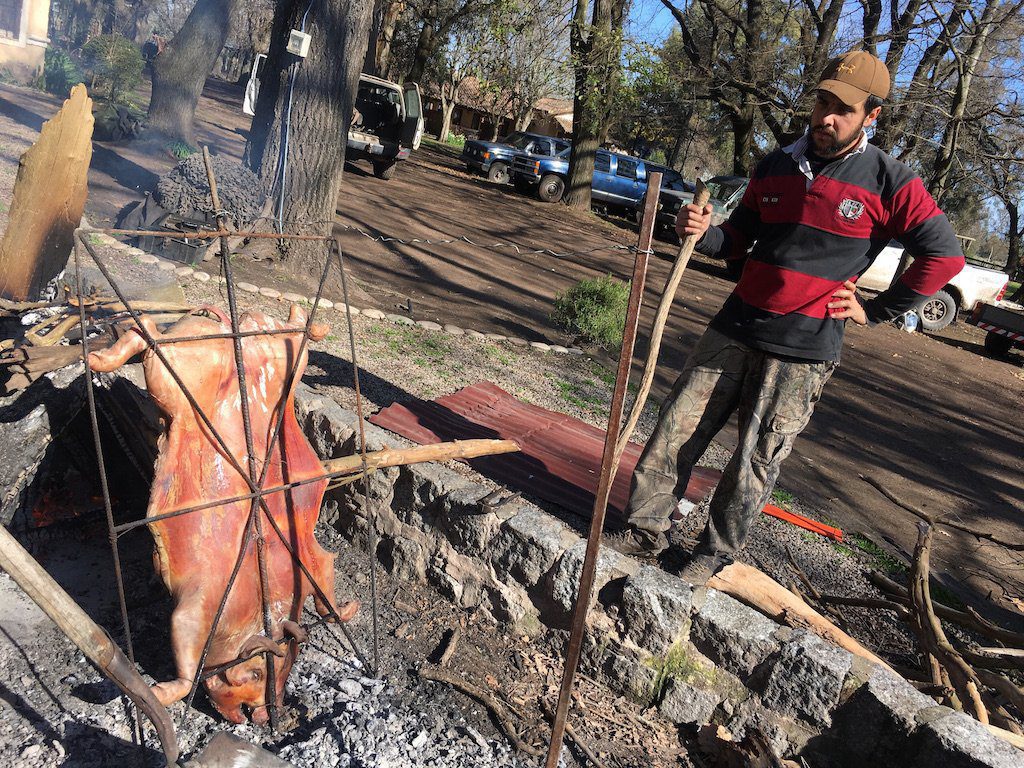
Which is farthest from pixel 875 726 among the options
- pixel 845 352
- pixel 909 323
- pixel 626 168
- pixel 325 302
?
pixel 626 168

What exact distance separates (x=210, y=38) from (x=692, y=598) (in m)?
14.3

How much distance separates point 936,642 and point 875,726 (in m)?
0.82

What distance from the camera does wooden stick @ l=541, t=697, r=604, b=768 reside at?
8.71 feet

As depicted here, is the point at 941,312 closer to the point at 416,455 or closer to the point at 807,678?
the point at 807,678

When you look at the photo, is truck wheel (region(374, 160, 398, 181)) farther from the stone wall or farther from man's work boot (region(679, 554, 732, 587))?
man's work boot (region(679, 554, 732, 587))

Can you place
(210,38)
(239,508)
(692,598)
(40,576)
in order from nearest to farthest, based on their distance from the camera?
(40,576) < (239,508) < (692,598) < (210,38)

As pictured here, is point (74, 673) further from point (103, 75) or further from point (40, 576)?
point (103, 75)

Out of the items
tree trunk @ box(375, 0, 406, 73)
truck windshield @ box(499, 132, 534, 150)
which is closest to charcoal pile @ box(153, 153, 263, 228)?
truck windshield @ box(499, 132, 534, 150)

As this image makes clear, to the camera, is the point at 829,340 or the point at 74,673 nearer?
the point at 74,673

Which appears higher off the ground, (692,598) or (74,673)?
(692,598)

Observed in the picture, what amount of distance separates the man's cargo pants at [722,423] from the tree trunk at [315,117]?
15.8ft

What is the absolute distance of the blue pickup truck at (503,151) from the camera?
21.5 metres

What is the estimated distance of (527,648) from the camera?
3141 mm

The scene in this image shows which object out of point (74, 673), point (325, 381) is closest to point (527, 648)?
point (74, 673)
